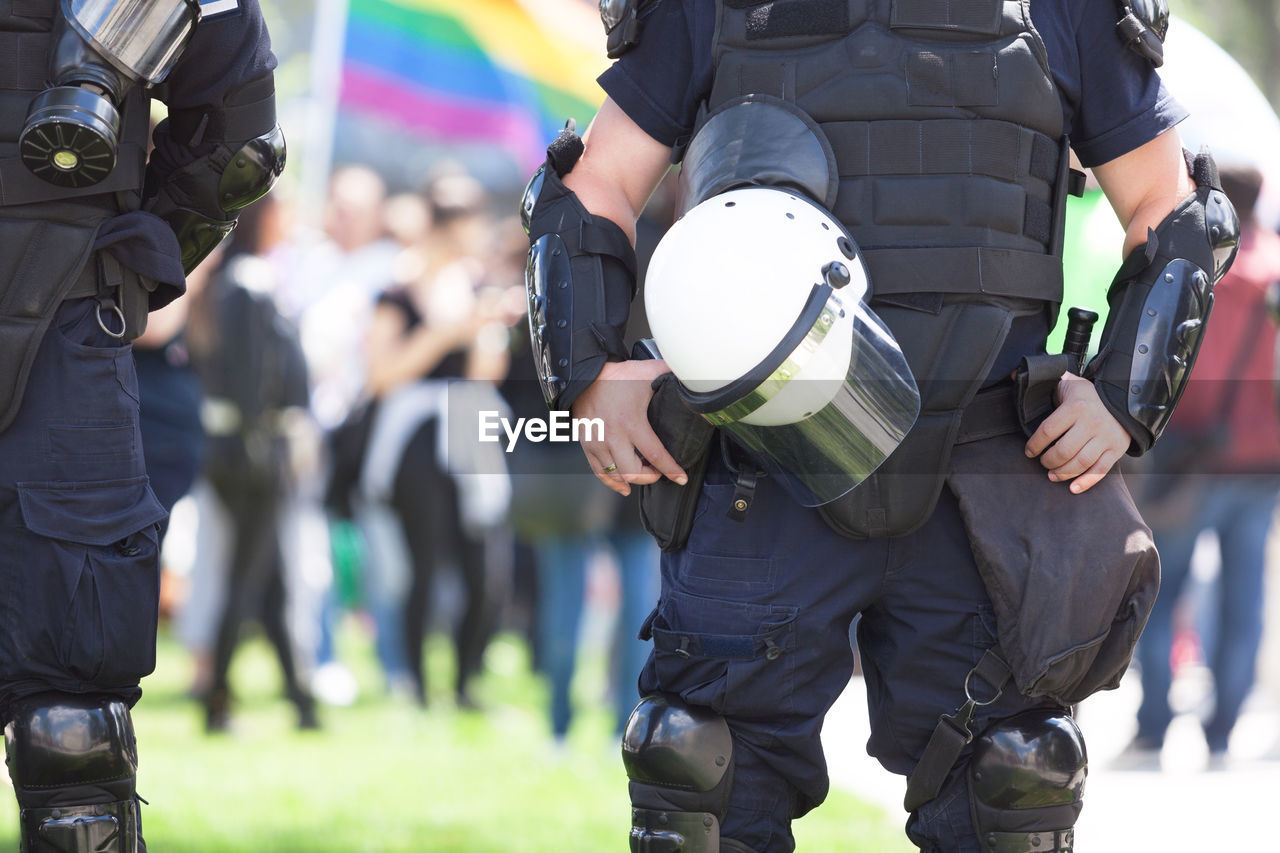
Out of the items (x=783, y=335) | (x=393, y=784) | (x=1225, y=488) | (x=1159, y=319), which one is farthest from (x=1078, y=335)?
(x=1225, y=488)

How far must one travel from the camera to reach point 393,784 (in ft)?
18.4

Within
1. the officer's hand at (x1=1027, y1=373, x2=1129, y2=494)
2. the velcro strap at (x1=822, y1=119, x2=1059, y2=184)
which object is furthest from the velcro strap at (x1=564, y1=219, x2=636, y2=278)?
the officer's hand at (x1=1027, y1=373, x2=1129, y2=494)

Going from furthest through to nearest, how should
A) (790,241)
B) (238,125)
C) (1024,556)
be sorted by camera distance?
1. (238,125)
2. (1024,556)
3. (790,241)

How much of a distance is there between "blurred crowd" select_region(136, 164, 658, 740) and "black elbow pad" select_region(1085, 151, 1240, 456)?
3630 millimetres

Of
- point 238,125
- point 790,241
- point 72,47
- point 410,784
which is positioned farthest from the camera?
point 410,784

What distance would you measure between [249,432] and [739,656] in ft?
15.4

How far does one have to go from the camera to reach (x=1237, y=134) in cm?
491

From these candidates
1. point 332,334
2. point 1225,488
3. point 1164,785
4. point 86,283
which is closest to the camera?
point 86,283

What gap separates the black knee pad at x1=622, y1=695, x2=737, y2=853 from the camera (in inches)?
97.8

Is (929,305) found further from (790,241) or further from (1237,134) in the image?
(1237,134)

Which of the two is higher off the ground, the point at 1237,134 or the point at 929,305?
the point at 1237,134

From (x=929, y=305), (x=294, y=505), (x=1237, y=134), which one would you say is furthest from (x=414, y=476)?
(x=929, y=305)

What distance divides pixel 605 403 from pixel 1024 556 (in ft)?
2.42

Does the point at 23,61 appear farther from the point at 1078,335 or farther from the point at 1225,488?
the point at 1225,488
